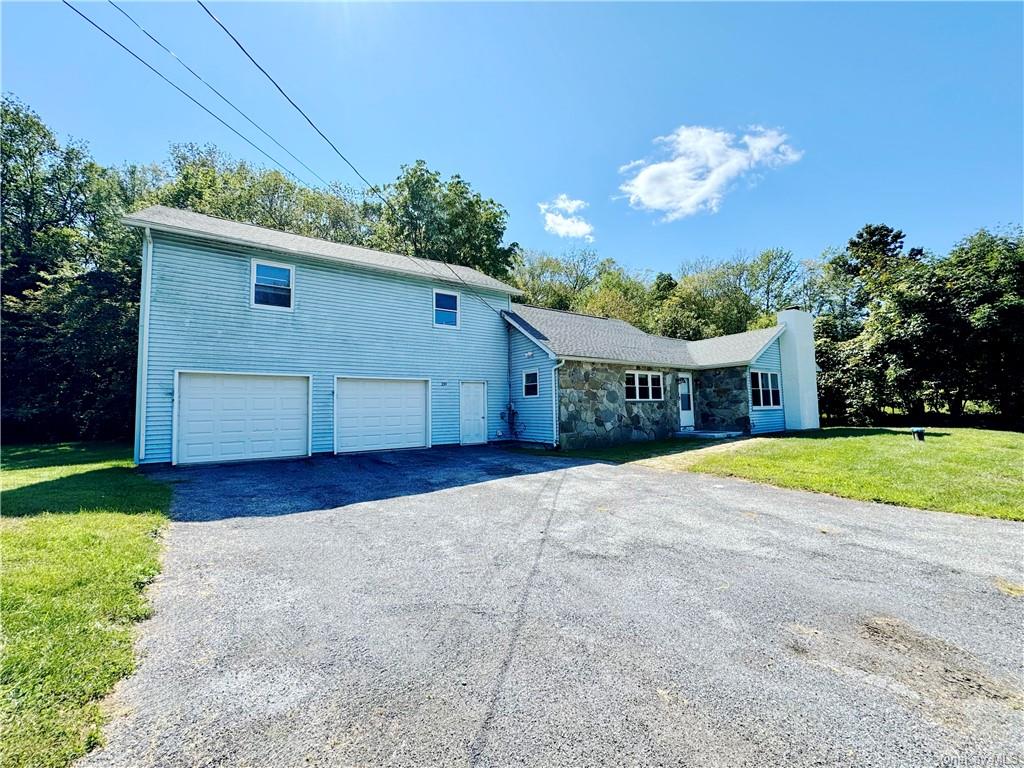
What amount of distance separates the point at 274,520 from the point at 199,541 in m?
0.94

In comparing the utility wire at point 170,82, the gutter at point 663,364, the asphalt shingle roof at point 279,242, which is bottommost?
the gutter at point 663,364

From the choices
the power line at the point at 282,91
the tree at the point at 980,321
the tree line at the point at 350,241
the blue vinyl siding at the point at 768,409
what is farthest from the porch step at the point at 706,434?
the power line at the point at 282,91

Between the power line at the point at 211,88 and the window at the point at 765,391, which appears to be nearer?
the power line at the point at 211,88

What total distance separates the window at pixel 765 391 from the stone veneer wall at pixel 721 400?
0.57m

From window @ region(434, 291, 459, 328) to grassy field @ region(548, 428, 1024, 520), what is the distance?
5657 millimetres

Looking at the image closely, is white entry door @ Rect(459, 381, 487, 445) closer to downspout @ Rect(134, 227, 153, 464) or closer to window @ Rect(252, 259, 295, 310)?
window @ Rect(252, 259, 295, 310)

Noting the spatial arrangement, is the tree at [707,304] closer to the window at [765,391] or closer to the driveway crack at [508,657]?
the window at [765,391]

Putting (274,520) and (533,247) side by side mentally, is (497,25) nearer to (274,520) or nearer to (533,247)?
(274,520)

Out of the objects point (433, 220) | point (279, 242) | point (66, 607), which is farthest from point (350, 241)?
point (66, 607)

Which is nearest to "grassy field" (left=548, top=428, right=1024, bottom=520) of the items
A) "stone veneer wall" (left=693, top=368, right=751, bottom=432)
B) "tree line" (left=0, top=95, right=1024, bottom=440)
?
"stone veneer wall" (left=693, top=368, right=751, bottom=432)

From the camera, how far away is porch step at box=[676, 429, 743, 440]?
14.7m

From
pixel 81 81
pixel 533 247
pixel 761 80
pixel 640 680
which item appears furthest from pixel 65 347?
pixel 533 247

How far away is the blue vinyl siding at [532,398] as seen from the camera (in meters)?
12.9

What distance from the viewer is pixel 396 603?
10.8ft
